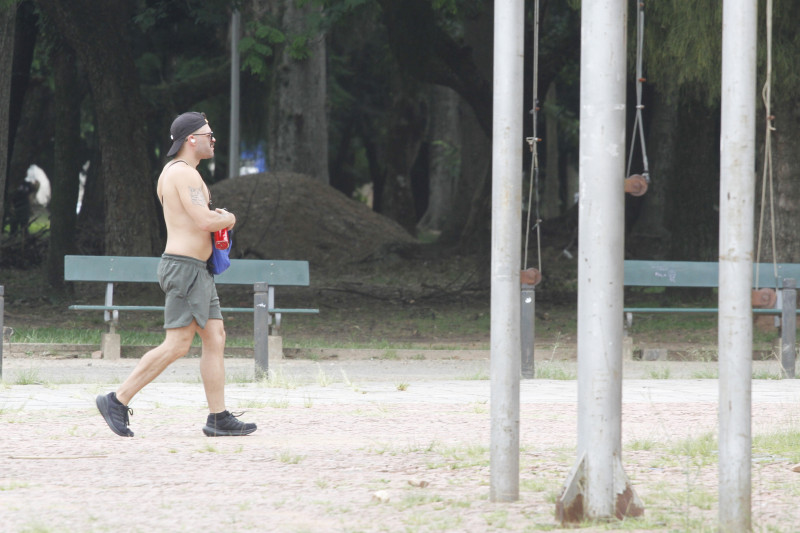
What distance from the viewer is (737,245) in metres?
4.21

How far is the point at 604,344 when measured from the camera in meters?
4.48

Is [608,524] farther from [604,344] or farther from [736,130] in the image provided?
[736,130]

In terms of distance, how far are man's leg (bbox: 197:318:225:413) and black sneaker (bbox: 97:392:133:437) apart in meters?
0.48

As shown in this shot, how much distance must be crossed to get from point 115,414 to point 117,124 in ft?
38.5

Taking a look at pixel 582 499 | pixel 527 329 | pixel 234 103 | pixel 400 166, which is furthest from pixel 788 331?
pixel 400 166

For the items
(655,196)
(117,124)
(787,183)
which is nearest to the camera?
(787,183)

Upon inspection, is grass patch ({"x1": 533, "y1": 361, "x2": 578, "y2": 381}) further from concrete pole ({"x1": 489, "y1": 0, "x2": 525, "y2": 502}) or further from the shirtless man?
concrete pole ({"x1": 489, "y1": 0, "x2": 525, "y2": 502})

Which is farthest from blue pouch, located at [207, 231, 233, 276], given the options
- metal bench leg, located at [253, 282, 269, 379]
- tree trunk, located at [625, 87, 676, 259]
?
tree trunk, located at [625, 87, 676, 259]

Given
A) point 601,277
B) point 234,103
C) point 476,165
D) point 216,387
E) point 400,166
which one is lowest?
point 216,387

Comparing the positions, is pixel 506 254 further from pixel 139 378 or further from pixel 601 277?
pixel 139 378

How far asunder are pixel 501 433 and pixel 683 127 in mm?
14466

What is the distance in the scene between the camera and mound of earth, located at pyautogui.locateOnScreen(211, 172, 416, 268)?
24.3 meters

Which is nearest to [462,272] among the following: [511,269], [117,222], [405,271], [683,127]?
[405,271]

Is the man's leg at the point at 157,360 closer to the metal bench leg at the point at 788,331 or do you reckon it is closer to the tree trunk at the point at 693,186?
the metal bench leg at the point at 788,331
